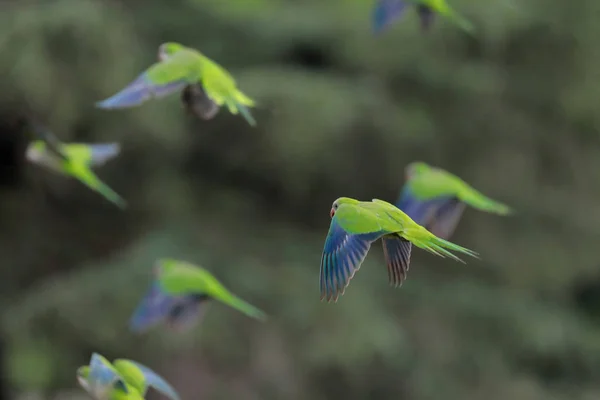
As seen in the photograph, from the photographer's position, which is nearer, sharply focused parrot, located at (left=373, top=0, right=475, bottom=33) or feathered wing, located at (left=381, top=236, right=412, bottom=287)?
feathered wing, located at (left=381, top=236, right=412, bottom=287)

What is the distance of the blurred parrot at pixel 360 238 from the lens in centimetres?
31

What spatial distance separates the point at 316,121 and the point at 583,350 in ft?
2.69

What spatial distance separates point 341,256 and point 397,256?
0.03m

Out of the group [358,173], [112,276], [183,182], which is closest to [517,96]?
[358,173]

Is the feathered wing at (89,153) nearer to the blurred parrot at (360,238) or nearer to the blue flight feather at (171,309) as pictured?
the blue flight feather at (171,309)

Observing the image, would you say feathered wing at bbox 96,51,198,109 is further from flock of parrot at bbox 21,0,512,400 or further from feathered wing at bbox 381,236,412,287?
feathered wing at bbox 381,236,412,287

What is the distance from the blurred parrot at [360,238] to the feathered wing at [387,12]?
17cm

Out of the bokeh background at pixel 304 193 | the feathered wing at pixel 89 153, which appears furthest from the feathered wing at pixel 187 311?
the bokeh background at pixel 304 193

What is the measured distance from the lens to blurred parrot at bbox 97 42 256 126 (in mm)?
382

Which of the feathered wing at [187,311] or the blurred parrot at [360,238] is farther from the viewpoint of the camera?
the feathered wing at [187,311]

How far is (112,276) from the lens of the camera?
4.48 ft

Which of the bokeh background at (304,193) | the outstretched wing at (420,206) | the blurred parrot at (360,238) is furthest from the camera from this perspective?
the bokeh background at (304,193)

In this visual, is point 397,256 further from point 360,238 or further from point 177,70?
point 177,70

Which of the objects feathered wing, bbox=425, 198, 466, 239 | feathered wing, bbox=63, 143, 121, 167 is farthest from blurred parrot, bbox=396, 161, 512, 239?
feathered wing, bbox=63, 143, 121, 167
